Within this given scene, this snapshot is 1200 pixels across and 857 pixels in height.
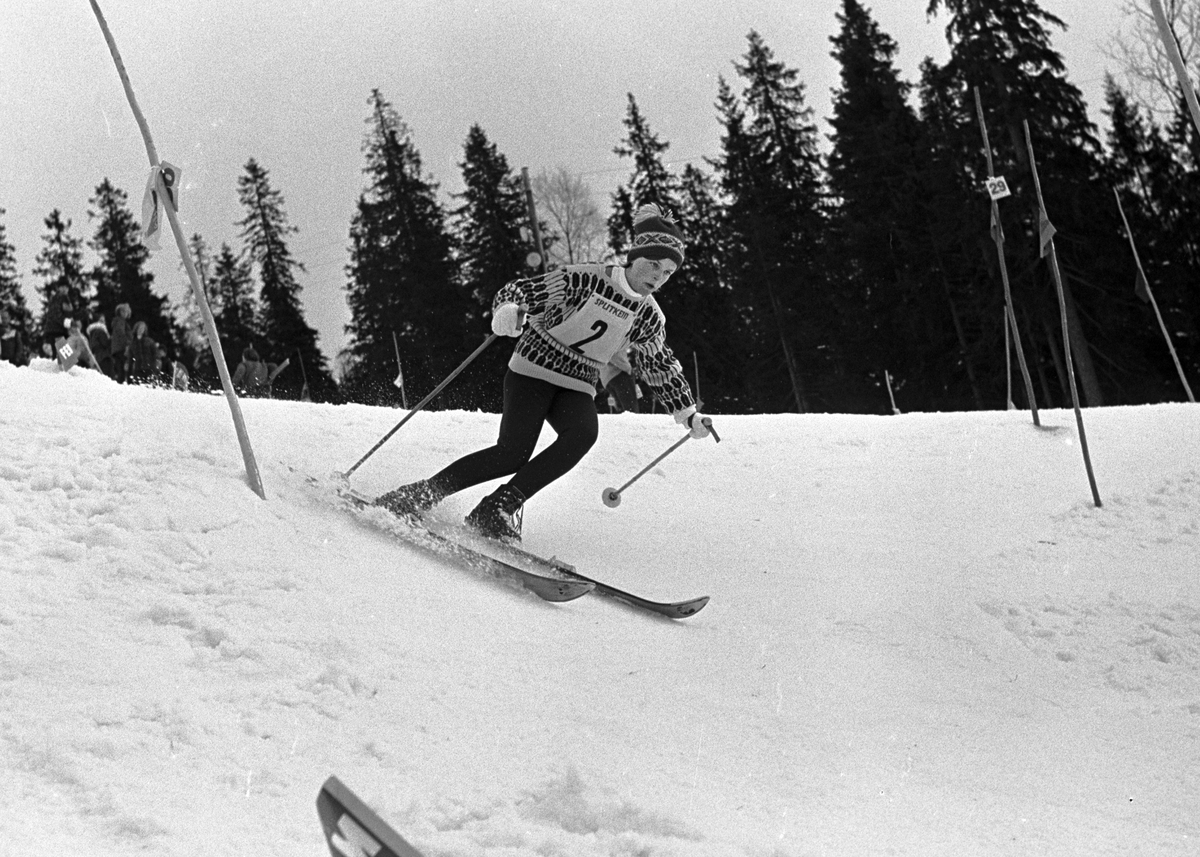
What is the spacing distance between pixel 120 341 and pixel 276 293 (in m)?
30.2

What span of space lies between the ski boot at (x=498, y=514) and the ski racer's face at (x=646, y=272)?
1262 mm

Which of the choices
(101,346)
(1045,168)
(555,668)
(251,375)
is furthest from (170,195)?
(1045,168)

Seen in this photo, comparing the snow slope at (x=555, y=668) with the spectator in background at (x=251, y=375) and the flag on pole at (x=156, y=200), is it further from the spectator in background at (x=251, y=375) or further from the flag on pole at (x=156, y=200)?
the spectator in background at (x=251, y=375)

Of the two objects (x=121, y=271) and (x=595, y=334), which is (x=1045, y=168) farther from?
(x=121, y=271)

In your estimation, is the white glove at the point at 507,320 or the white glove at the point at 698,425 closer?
the white glove at the point at 507,320

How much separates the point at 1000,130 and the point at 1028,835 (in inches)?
914

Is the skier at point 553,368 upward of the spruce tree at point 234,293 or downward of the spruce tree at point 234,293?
downward

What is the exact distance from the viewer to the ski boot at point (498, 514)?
17.4ft

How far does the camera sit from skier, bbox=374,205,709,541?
17.5ft

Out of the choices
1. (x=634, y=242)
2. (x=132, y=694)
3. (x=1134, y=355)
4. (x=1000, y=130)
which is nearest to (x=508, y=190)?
(x=1000, y=130)

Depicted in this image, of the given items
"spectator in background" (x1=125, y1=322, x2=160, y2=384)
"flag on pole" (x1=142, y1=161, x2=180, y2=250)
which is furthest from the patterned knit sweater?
"spectator in background" (x1=125, y1=322, x2=160, y2=384)

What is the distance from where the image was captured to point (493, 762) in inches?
120

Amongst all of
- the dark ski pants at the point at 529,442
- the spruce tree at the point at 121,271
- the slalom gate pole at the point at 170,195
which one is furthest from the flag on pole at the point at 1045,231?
the spruce tree at the point at 121,271

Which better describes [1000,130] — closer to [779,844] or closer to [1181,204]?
[1181,204]
